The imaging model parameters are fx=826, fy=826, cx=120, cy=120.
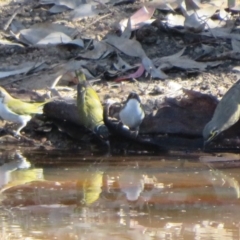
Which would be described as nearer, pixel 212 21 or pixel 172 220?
pixel 172 220

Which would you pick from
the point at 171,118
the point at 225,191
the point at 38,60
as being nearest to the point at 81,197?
the point at 225,191

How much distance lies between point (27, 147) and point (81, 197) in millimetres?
2373

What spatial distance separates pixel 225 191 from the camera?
265 inches

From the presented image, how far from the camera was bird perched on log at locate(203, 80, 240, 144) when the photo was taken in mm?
8391

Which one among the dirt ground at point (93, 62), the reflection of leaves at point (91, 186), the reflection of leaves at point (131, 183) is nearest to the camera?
the reflection of leaves at point (91, 186)

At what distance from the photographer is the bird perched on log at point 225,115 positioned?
839 centimetres

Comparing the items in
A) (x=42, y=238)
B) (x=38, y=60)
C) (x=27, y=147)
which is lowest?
(x=42, y=238)

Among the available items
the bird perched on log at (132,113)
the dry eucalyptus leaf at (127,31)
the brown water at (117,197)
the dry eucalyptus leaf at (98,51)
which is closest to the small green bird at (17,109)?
the brown water at (117,197)

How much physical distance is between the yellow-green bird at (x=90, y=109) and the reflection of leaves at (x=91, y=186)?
1.34 meters

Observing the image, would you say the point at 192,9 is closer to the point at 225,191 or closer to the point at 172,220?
the point at 225,191

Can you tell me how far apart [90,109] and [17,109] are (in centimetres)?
83

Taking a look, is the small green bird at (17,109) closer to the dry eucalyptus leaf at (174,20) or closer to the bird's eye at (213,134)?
the bird's eye at (213,134)

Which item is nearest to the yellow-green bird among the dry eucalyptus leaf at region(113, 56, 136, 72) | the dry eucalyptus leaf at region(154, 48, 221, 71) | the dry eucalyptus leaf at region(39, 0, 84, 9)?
the dry eucalyptus leaf at region(113, 56, 136, 72)

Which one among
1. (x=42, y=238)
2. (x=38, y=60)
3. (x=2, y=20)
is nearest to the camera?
(x=42, y=238)
